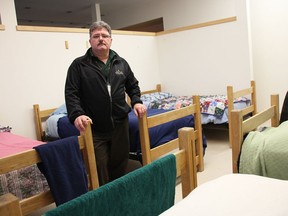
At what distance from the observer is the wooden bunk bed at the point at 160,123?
2020 millimetres

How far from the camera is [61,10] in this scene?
6.85m

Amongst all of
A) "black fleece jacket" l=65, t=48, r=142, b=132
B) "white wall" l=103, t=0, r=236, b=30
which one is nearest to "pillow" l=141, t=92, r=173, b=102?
"white wall" l=103, t=0, r=236, b=30

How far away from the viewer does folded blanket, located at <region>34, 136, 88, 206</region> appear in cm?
131

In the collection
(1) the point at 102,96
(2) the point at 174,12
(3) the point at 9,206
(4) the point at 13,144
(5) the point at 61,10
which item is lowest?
(4) the point at 13,144

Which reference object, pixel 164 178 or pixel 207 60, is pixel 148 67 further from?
pixel 164 178

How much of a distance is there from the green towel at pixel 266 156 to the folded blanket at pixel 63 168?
855 millimetres

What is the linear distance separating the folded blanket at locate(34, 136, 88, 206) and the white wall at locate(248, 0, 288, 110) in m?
3.62

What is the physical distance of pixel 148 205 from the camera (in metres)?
0.90

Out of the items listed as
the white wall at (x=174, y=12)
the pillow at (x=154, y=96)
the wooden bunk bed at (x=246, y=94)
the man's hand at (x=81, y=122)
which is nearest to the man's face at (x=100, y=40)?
the man's hand at (x=81, y=122)

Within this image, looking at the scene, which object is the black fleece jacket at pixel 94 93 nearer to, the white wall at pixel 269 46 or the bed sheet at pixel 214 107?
the bed sheet at pixel 214 107

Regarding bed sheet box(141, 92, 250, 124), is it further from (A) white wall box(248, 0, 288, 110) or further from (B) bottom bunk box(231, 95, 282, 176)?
(B) bottom bunk box(231, 95, 282, 176)

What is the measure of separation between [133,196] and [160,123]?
1350 millimetres

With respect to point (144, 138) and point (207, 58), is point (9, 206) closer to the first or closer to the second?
point (144, 138)

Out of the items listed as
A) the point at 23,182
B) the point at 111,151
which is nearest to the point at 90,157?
the point at 111,151
